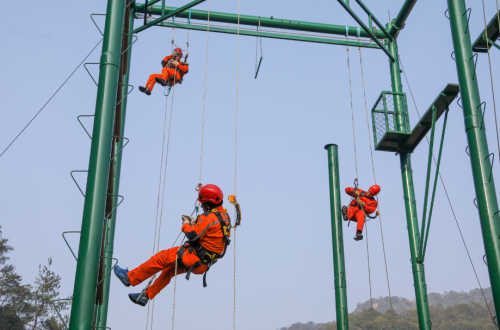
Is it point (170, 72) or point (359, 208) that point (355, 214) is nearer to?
point (359, 208)

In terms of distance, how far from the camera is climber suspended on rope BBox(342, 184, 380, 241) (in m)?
11.0

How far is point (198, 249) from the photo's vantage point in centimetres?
587

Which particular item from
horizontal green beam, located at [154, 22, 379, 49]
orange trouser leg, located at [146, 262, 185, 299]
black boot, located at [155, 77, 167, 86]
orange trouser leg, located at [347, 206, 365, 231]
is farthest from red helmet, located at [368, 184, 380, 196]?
orange trouser leg, located at [146, 262, 185, 299]

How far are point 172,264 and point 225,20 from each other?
689cm

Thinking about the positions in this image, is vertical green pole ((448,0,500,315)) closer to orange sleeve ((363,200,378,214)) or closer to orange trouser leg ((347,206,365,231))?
orange trouser leg ((347,206,365,231))

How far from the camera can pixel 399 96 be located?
11172mm

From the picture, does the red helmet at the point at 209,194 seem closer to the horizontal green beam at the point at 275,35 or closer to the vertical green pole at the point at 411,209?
the vertical green pole at the point at 411,209

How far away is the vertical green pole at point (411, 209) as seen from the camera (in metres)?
9.91

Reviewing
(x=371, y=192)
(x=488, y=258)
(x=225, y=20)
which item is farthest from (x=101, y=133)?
(x=371, y=192)

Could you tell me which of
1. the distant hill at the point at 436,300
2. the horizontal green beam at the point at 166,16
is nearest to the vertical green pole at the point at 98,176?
the horizontal green beam at the point at 166,16

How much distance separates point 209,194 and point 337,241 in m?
4.86

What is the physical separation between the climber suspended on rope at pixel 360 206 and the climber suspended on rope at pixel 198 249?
5609 millimetres

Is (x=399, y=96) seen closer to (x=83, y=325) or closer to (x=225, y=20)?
(x=225, y=20)

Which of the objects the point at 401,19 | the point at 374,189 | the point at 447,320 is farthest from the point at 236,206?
the point at 447,320
